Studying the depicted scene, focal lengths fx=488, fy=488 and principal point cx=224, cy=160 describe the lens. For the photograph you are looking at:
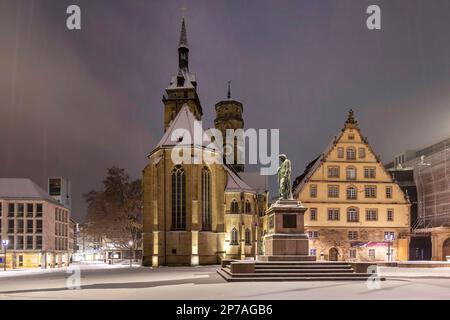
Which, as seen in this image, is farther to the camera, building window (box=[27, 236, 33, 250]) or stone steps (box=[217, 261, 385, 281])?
building window (box=[27, 236, 33, 250])

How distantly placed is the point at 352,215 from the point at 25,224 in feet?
130

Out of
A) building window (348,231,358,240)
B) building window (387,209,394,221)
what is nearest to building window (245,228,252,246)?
building window (348,231,358,240)

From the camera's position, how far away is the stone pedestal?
89.6 feet

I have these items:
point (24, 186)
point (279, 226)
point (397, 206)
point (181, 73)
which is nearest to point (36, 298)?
point (279, 226)

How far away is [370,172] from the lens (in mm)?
54500

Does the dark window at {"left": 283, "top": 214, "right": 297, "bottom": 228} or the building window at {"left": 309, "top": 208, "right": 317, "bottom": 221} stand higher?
Result: the dark window at {"left": 283, "top": 214, "right": 297, "bottom": 228}

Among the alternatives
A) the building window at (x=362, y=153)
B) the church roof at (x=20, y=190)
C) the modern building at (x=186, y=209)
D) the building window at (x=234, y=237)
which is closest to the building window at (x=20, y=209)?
the church roof at (x=20, y=190)

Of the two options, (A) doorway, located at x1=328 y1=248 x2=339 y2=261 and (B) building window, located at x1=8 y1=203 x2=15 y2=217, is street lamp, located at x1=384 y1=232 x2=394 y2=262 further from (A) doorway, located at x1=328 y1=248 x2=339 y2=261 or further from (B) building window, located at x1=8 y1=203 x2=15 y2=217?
(B) building window, located at x1=8 y1=203 x2=15 y2=217

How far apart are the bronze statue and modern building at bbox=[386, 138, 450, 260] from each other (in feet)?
104

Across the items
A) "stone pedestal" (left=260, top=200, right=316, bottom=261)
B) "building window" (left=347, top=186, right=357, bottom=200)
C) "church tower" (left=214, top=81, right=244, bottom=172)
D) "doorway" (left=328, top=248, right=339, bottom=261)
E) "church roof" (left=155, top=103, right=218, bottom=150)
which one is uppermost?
"church tower" (left=214, top=81, right=244, bottom=172)

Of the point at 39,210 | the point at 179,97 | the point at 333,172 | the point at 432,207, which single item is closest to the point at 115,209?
the point at 39,210

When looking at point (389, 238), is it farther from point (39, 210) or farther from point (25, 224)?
point (25, 224)

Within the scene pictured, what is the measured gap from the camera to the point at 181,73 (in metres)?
75.6

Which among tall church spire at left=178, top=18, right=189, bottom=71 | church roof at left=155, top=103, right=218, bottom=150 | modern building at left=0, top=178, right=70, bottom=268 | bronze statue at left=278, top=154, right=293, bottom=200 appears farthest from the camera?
tall church spire at left=178, top=18, right=189, bottom=71
